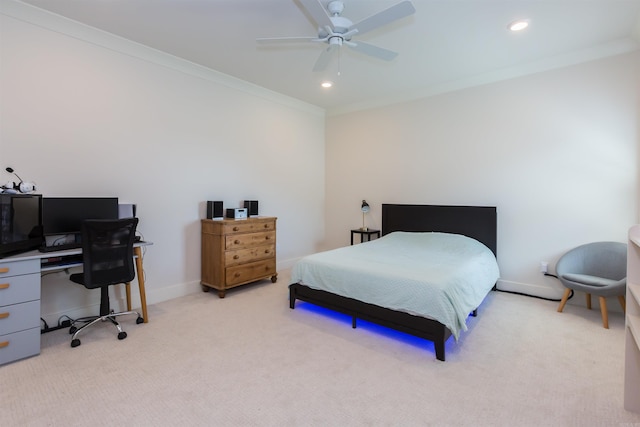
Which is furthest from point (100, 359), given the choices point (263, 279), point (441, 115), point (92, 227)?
point (441, 115)

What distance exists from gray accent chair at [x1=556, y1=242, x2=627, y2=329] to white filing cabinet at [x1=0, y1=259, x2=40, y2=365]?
4755 mm

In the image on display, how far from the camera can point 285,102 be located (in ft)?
16.3

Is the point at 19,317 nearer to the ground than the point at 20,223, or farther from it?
nearer to the ground

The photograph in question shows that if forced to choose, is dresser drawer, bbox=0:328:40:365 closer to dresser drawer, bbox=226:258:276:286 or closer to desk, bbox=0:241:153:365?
desk, bbox=0:241:153:365

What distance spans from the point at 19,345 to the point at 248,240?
2.23 metres

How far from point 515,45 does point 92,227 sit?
451 cm

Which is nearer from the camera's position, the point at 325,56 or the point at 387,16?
the point at 387,16

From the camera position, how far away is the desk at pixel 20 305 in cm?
217

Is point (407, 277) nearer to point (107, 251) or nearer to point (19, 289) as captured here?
point (107, 251)

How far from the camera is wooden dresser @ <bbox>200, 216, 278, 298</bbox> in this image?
368 centimetres

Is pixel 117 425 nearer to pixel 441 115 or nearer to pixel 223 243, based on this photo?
pixel 223 243

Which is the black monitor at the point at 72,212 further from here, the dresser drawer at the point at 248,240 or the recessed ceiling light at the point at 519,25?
the recessed ceiling light at the point at 519,25

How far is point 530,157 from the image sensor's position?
12.1ft

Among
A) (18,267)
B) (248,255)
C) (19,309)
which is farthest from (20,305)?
(248,255)
